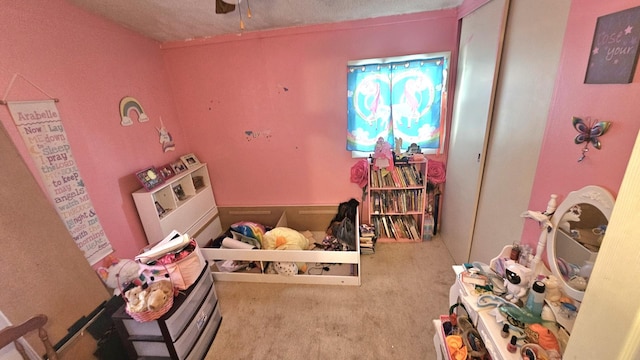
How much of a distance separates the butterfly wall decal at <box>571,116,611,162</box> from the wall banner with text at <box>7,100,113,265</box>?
9.12 ft

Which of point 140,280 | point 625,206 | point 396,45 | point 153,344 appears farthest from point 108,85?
point 625,206

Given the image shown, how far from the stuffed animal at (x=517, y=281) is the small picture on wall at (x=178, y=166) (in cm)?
278

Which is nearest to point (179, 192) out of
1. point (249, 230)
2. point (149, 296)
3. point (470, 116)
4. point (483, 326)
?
point (249, 230)

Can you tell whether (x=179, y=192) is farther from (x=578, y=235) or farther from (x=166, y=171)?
(x=578, y=235)

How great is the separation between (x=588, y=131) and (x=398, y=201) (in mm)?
1797

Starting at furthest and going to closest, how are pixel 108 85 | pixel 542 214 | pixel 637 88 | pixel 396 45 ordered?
pixel 396 45 < pixel 108 85 < pixel 542 214 < pixel 637 88

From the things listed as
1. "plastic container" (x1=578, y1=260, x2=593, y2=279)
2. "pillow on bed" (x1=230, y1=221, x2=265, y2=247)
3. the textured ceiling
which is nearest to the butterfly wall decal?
"plastic container" (x1=578, y1=260, x2=593, y2=279)

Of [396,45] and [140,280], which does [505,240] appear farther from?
[140,280]

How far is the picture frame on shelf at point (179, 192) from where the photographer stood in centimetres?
259

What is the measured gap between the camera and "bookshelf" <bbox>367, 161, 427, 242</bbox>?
2605mm

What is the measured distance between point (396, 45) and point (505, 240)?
6.30ft

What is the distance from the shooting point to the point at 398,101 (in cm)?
247

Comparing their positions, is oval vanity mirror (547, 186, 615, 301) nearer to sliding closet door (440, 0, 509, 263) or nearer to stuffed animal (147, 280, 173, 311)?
sliding closet door (440, 0, 509, 263)

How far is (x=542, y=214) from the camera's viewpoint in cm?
115
